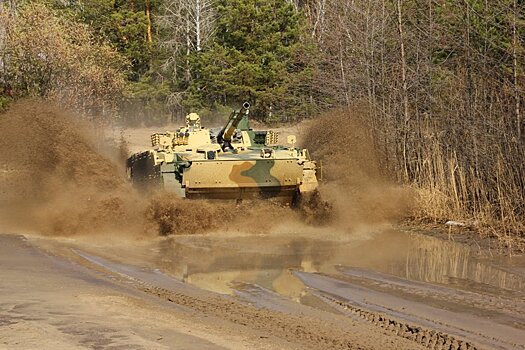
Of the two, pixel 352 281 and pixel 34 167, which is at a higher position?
pixel 34 167

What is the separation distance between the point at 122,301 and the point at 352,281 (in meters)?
3.18

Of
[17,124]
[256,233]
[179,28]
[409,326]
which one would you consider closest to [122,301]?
[409,326]

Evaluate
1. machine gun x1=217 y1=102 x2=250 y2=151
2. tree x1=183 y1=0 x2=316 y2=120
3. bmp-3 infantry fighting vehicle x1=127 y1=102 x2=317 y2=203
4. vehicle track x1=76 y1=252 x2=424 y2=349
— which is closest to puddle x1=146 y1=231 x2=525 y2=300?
vehicle track x1=76 y1=252 x2=424 y2=349

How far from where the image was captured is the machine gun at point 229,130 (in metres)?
16.7

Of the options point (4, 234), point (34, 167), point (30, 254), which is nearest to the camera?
point (30, 254)

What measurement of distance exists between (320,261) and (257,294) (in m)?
2.76

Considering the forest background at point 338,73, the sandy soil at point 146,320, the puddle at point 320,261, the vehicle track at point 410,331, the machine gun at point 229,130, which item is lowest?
the vehicle track at point 410,331

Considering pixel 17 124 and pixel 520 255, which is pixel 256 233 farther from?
pixel 17 124

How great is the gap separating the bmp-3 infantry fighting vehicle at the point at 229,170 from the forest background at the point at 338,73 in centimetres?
250

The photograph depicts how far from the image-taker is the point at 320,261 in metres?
12.1

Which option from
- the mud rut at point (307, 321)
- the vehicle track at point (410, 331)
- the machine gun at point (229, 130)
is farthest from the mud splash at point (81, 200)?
the vehicle track at point (410, 331)

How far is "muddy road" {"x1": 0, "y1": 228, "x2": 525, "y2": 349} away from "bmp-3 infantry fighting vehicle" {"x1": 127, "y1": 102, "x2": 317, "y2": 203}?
157 cm

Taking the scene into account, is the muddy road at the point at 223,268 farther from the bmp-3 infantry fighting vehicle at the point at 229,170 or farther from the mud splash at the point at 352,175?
the bmp-3 infantry fighting vehicle at the point at 229,170

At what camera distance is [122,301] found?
8.07 meters
